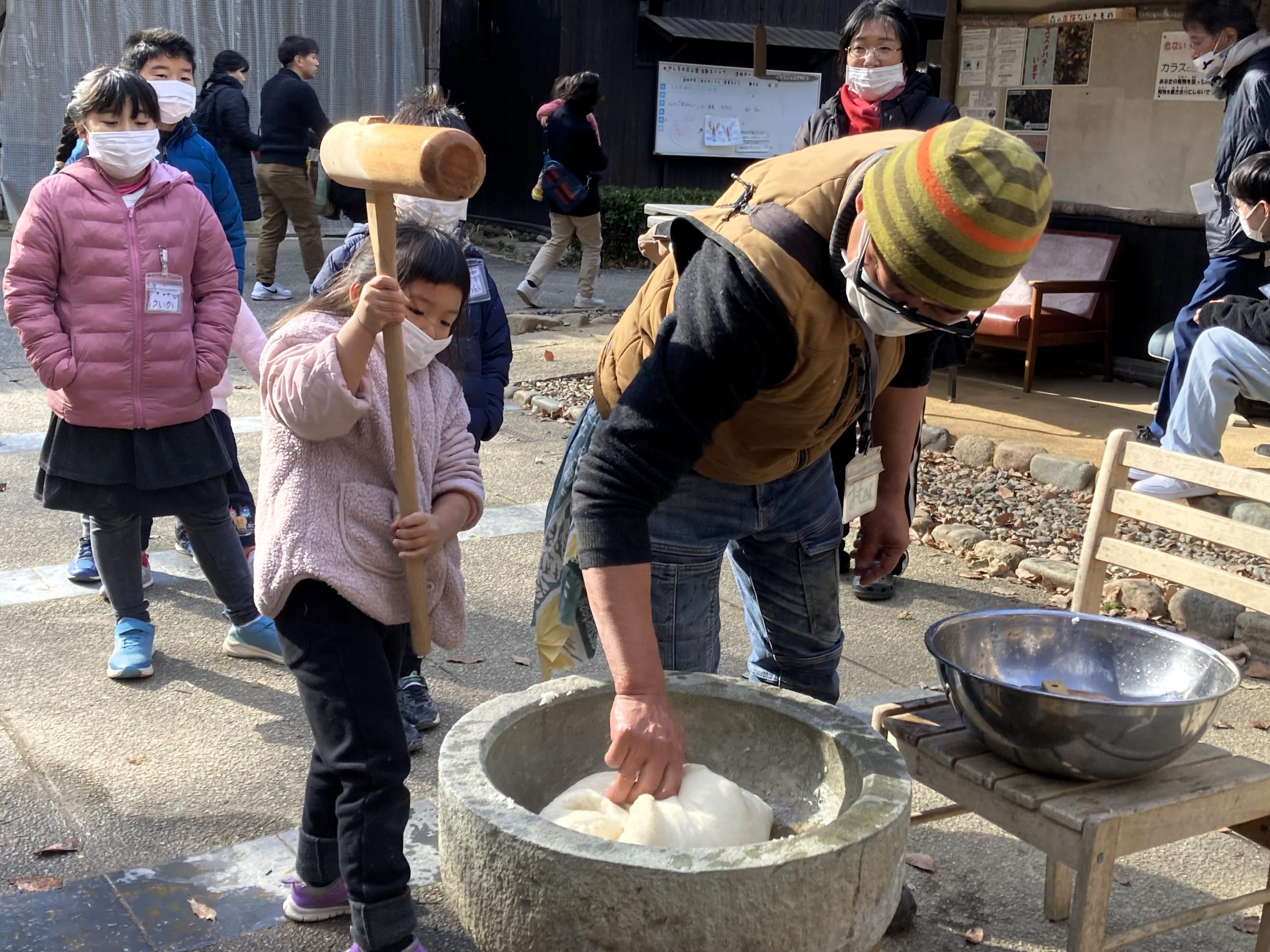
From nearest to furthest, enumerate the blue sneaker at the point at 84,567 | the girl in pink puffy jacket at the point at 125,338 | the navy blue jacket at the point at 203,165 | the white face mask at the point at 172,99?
the girl in pink puffy jacket at the point at 125,338
the blue sneaker at the point at 84,567
the white face mask at the point at 172,99
the navy blue jacket at the point at 203,165

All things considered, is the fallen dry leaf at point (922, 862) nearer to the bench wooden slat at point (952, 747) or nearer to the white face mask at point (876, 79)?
the bench wooden slat at point (952, 747)

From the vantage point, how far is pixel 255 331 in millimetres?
4680

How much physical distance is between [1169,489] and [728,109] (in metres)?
10.6

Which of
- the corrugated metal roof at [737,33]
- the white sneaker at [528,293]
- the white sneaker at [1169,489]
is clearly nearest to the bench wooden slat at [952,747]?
the white sneaker at [1169,489]

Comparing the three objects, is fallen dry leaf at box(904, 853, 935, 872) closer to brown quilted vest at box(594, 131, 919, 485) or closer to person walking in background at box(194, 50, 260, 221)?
brown quilted vest at box(594, 131, 919, 485)

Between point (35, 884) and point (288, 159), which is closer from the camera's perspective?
point (35, 884)

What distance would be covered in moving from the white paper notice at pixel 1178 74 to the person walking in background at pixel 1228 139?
4.73ft

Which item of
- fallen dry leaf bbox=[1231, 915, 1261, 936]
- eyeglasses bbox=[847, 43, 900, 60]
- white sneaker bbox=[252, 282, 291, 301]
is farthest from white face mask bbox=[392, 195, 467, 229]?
white sneaker bbox=[252, 282, 291, 301]

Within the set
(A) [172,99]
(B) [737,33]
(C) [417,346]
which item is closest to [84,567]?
(A) [172,99]

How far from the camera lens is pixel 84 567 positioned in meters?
4.71

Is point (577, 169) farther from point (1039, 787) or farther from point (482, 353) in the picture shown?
point (1039, 787)

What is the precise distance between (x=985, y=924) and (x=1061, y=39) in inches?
289

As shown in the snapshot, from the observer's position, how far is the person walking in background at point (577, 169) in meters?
10.3

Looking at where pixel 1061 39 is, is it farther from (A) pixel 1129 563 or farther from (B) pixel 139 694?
(B) pixel 139 694
